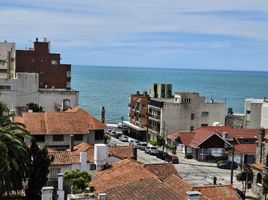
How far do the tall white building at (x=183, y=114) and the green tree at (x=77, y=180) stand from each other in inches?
2269

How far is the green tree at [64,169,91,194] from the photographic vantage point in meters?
34.5

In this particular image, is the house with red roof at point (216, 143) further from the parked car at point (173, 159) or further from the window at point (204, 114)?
the window at point (204, 114)

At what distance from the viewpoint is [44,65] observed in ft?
349

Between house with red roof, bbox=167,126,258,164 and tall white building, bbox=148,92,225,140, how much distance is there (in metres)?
11.9

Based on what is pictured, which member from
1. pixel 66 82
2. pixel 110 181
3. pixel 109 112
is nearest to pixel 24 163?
pixel 110 181

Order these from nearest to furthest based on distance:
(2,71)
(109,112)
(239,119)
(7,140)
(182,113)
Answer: (7,140)
(182,113)
(239,119)
(2,71)
(109,112)

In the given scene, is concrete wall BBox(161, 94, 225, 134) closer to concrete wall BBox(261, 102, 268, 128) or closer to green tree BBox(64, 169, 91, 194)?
concrete wall BBox(261, 102, 268, 128)

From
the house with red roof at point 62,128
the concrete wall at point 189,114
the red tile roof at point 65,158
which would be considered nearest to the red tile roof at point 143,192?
the red tile roof at point 65,158

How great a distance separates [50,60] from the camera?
106688mm

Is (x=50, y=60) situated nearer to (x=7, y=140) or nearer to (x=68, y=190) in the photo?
(x=7, y=140)

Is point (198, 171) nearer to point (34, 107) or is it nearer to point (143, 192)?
point (34, 107)

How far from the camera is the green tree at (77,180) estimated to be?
113 ft

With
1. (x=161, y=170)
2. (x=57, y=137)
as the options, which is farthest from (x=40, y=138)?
(x=161, y=170)

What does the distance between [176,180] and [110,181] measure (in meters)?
4.43
